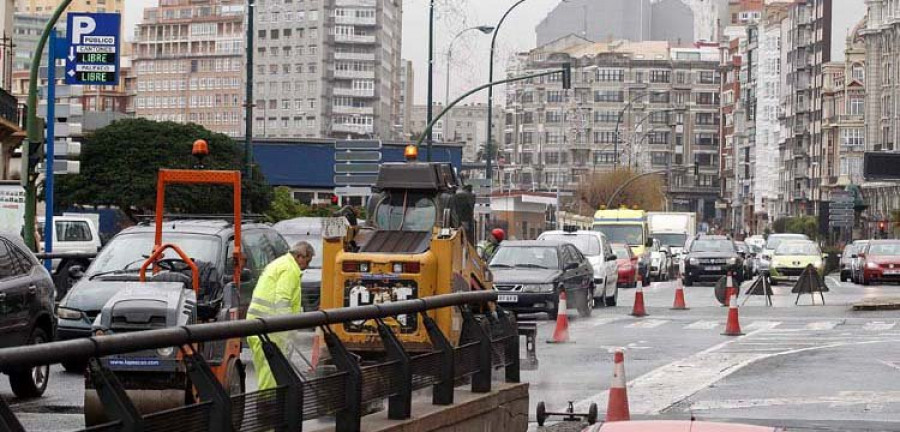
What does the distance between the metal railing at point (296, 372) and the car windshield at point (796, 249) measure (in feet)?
145

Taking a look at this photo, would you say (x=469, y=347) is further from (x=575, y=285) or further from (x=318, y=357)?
(x=575, y=285)

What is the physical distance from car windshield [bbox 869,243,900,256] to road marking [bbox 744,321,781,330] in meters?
24.2

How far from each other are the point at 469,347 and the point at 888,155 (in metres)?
50.6

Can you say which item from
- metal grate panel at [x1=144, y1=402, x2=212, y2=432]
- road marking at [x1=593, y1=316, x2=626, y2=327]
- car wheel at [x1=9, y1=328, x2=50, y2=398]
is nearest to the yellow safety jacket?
car wheel at [x1=9, y1=328, x2=50, y2=398]

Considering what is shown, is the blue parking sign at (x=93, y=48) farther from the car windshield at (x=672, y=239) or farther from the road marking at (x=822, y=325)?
the car windshield at (x=672, y=239)

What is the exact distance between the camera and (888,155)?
6066 centimetres

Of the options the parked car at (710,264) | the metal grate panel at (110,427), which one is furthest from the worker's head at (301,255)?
the parked car at (710,264)

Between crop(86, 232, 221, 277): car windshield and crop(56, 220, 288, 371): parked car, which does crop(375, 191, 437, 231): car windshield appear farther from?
crop(86, 232, 221, 277): car windshield

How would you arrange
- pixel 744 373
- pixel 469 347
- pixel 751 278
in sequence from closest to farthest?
pixel 469 347 → pixel 744 373 → pixel 751 278

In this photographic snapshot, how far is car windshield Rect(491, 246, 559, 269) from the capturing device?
107ft

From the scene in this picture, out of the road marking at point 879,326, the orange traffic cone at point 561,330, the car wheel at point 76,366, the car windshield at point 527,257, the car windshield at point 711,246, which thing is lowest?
the road marking at point 879,326

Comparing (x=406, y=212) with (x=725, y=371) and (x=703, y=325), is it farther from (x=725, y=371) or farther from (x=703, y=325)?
(x=703, y=325)

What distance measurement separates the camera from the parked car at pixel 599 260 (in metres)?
37.6

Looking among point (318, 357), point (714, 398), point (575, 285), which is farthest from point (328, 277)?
point (575, 285)
